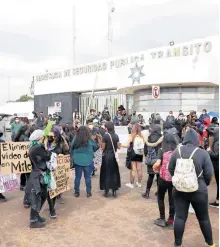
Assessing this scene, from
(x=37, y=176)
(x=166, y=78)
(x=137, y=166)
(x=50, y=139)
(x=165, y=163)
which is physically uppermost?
(x=166, y=78)

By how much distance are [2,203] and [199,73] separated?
44.9 ft

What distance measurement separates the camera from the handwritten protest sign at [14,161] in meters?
5.94

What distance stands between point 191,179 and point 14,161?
11.7ft

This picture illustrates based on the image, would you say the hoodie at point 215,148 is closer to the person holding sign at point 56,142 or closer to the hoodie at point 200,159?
the hoodie at point 200,159

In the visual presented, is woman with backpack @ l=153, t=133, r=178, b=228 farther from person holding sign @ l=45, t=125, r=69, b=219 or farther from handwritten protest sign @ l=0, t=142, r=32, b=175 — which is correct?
handwritten protest sign @ l=0, t=142, r=32, b=175

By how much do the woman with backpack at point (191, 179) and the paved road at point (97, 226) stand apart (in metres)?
0.62

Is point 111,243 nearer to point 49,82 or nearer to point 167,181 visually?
point 167,181

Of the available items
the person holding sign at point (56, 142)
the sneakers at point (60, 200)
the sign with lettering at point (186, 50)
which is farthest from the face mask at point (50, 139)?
the sign with lettering at point (186, 50)

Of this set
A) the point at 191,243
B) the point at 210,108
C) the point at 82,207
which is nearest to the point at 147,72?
the point at 210,108

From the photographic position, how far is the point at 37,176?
5094 millimetres

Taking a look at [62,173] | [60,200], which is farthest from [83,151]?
[60,200]

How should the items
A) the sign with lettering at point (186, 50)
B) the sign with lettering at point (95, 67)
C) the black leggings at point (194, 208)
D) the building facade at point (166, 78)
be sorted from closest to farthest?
the black leggings at point (194, 208)
the building facade at point (166, 78)
the sign with lettering at point (186, 50)
the sign with lettering at point (95, 67)

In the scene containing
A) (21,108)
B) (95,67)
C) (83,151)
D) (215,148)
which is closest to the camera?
(215,148)

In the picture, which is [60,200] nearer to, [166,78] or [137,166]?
[137,166]
